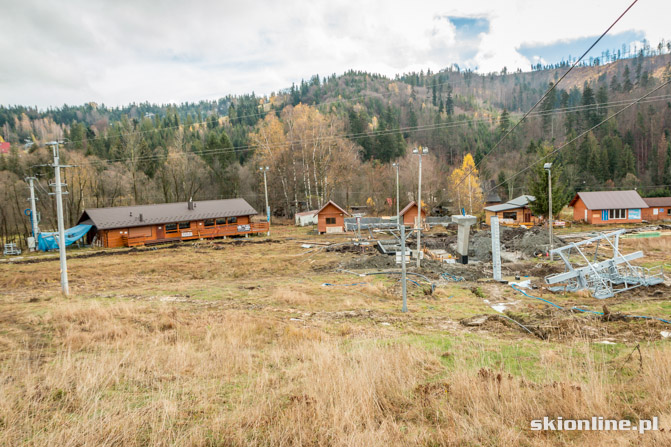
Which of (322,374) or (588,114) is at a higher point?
(588,114)

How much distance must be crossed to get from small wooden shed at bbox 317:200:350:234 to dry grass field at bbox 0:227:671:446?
27739 mm

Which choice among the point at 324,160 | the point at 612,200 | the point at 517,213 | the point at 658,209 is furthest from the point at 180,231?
the point at 658,209

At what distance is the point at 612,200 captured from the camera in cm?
4591

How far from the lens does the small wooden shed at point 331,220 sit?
41.6 meters

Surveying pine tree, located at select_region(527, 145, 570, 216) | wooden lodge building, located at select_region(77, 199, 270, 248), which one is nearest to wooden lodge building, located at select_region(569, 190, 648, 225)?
pine tree, located at select_region(527, 145, 570, 216)

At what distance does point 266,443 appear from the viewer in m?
3.86

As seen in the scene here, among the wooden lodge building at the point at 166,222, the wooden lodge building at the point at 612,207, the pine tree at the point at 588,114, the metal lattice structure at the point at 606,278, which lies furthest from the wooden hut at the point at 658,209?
the wooden lodge building at the point at 166,222

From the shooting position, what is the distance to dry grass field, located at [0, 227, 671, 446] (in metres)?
4.06

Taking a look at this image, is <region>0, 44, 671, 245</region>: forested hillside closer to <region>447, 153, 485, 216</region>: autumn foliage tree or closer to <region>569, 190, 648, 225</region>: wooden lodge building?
<region>447, 153, 485, 216</region>: autumn foliage tree

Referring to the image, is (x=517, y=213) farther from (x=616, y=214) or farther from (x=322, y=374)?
(x=322, y=374)

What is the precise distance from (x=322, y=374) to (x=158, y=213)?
3884 centimetres

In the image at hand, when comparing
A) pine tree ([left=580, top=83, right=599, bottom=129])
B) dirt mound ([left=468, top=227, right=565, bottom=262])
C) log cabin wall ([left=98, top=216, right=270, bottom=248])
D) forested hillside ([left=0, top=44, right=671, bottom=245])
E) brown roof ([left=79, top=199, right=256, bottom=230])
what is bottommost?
dirt mound ([left=468, top=227, right=565, bottom=262])

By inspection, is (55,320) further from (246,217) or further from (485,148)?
(485,148)

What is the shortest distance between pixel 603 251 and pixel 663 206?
33007mm
